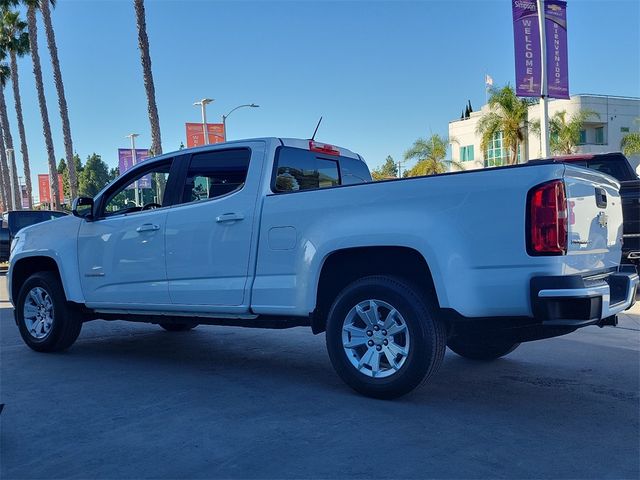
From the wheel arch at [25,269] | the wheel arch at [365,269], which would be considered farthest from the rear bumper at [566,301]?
the wheel arch at [25,269]

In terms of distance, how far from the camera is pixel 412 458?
145 inches

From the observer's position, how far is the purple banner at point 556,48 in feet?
52.2

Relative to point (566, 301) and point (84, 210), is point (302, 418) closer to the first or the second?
point (566, 301)

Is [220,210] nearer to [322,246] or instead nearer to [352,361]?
[322,246]

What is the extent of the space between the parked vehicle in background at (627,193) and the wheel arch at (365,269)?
5.74 m

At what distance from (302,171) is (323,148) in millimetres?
449

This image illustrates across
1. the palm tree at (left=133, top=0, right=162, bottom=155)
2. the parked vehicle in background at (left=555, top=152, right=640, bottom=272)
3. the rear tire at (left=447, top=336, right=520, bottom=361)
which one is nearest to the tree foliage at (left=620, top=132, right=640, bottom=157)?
the palm tree at (left=133, top=0, right=162, bottom=155)

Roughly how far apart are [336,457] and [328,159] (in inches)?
131

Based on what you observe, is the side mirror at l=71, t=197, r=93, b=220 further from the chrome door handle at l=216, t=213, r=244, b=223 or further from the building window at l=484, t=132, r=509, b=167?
the building window at l=484, t=132, r=509, b=167

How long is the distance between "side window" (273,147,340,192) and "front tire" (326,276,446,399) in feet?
4.20

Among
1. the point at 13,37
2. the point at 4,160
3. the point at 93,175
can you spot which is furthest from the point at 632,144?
the point at 93,175

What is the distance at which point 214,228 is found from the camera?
5547 mm

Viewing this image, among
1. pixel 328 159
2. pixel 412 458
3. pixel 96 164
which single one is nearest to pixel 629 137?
pixel 328 159

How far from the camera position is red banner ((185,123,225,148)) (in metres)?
30.6
